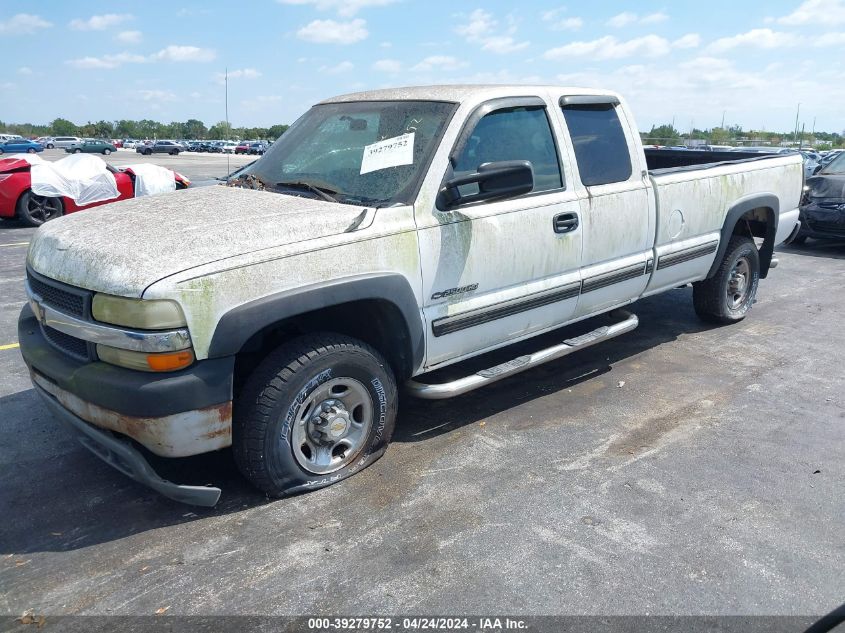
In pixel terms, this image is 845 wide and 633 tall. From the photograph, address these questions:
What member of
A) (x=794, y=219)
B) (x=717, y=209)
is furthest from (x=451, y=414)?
(x=794, y=219)

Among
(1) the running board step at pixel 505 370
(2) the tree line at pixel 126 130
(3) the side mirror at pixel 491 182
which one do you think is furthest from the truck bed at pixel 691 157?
(2) the tree line at pixel 126 130

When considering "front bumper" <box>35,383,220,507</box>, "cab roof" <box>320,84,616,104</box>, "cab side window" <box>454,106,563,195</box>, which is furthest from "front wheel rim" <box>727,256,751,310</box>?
→ "front bumper" <box>35,383,220,507</box>

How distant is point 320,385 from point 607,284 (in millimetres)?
2259

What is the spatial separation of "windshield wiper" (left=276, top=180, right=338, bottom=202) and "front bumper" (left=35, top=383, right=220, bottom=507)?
1.59 meters

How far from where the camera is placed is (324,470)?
3559 mm

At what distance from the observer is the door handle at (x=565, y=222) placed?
425 cm

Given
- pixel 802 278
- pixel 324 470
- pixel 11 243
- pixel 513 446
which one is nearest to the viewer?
pixel 324 470

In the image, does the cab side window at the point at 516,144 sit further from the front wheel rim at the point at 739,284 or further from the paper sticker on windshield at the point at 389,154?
the front wheel rim at the point at 739,284

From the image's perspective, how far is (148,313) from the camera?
286 cm

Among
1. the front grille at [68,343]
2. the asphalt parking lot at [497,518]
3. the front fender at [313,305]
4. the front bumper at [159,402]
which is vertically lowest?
the asphalt parking lot at [497,518]

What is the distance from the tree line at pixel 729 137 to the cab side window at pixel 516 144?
2858 centimetres

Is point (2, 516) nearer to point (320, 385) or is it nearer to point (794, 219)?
point (320, 385)

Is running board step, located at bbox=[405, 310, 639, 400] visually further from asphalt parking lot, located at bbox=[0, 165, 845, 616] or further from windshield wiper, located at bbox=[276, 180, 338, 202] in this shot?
windshield wiper, located at bbox=[276, 180, 338, 202]

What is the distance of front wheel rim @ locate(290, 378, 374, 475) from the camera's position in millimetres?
3398
